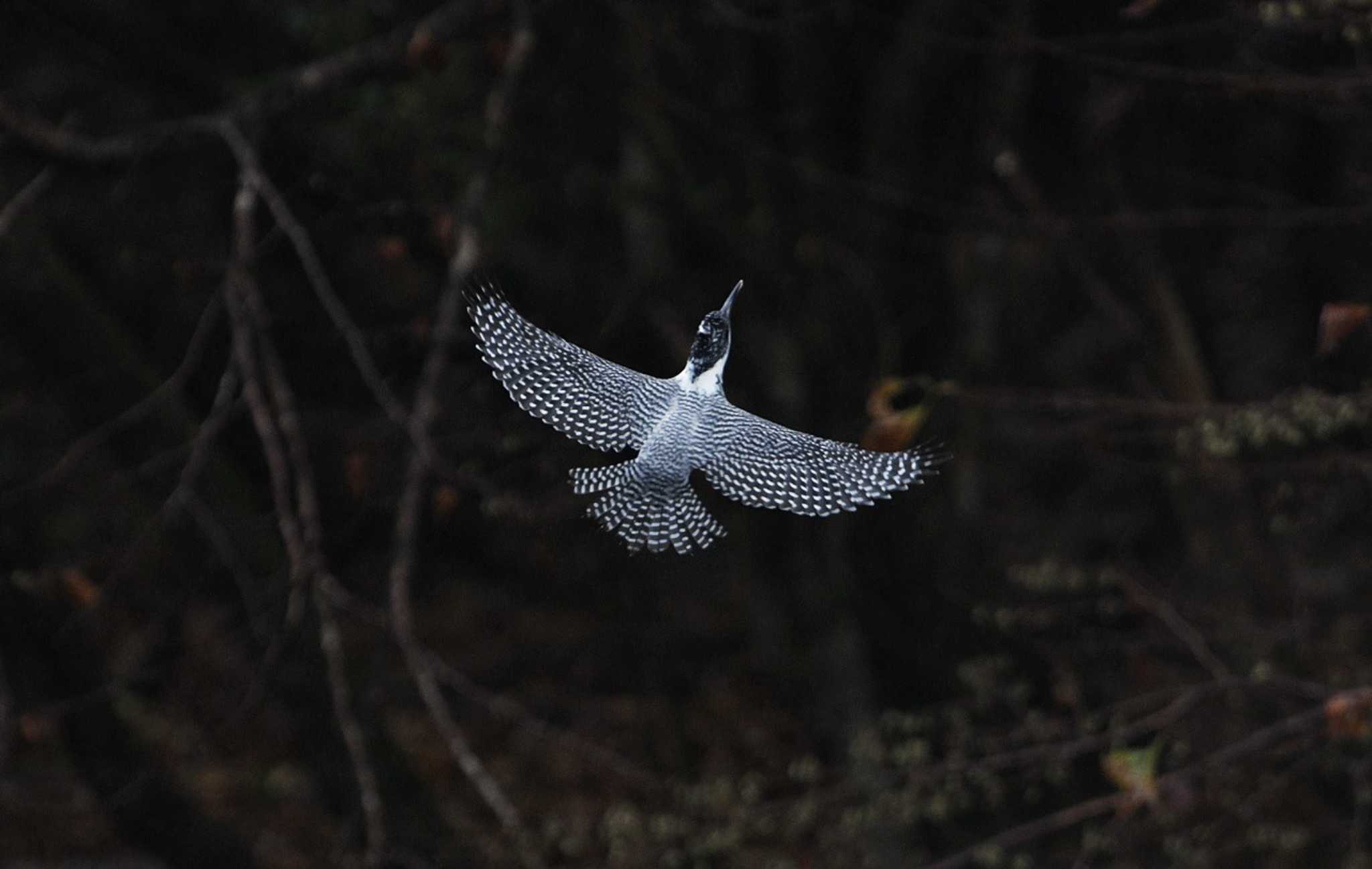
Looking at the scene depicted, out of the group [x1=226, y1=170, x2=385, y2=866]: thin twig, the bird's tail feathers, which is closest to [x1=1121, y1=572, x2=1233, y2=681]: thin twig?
[x1=226, y1=170, x2=385, y2=866]: thin twig

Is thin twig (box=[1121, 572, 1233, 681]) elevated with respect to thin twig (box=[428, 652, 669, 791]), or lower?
elevated

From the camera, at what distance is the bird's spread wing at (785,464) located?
5.61 feet

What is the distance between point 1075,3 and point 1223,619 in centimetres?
241

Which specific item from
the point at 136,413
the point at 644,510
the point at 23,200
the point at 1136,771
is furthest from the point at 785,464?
the point at 23,200

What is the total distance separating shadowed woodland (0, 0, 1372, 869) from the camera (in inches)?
167

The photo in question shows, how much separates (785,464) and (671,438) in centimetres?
14

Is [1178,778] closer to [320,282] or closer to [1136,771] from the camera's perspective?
[1136,771]

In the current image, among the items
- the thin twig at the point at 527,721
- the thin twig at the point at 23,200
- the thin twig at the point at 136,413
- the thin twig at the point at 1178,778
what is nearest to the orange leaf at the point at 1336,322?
the thin twig at the point at 1178,778

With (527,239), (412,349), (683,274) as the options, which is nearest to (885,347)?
(683,274)

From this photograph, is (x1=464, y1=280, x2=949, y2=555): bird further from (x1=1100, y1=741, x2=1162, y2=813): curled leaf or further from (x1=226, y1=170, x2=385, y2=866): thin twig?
(x1=1100, y1=741, x2=1162, y2=813): curled leaf

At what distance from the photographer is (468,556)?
9.18m

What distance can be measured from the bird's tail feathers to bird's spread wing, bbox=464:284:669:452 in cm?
5

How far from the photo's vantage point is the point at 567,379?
1899 mm

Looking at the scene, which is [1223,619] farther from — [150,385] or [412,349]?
[150,385]
